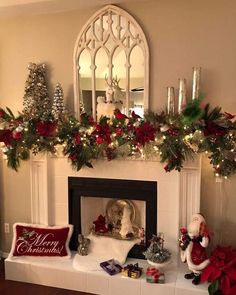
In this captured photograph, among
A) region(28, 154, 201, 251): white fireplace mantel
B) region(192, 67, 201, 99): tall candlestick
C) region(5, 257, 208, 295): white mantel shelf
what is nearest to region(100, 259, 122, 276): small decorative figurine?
region(5, 257, 208, 295): white mantel shelf

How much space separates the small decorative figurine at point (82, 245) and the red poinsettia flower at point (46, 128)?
3.43 ft

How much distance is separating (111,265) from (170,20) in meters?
2.21

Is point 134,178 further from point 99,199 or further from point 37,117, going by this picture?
point 37,117

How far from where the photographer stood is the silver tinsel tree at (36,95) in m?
2.79

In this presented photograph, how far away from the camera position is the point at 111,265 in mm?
2664

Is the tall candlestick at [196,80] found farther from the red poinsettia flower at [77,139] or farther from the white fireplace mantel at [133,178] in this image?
the red poinsettia flower at [77,139]

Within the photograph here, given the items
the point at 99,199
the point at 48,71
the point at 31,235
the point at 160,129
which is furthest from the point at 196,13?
the point at 31,235

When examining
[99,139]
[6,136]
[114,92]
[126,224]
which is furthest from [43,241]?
[114,92]

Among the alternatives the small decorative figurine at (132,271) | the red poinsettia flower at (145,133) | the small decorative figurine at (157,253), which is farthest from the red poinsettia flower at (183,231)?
the red poinsettia flower at (145,133)

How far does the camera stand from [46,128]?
2.70 metres

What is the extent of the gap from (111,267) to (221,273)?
0.92 meters

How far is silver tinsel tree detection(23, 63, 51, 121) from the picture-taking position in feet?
9.14

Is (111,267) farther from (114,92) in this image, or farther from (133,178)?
(114,92)

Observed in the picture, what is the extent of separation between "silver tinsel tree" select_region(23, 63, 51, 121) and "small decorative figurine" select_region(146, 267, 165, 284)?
162 cm
